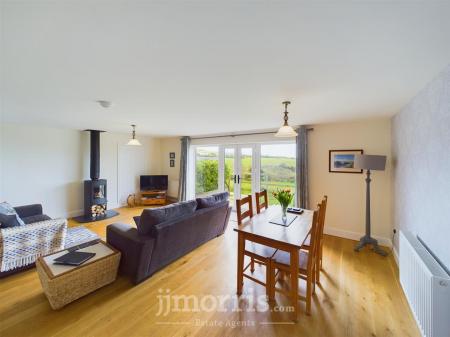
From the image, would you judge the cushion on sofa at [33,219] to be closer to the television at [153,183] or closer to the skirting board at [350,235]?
the television at [153,183]

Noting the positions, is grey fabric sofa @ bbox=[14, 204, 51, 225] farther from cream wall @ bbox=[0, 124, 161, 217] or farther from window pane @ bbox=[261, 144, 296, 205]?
window pane @ bbox=[261, 144, 296, 205]

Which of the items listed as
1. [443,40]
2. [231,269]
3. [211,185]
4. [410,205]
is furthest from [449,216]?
[211,185]

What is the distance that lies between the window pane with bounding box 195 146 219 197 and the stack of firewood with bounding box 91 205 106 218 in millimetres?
2524

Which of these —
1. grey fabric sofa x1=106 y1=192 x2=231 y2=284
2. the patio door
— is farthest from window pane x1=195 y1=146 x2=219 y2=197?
grey fabric sofa x1=106 y1=192 x2=231 y2=284

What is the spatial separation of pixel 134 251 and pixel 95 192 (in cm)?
340

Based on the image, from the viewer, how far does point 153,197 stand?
599 centimetres

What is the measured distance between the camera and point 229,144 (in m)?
5.09

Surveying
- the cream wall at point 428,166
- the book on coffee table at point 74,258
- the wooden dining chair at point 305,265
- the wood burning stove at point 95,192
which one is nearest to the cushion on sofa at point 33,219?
the wood burning stove at point 95,192

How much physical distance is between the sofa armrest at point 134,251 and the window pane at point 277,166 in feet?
10.1

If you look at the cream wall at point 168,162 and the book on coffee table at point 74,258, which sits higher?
the cream wall at point 168,162

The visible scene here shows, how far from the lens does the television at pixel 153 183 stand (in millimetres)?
5988

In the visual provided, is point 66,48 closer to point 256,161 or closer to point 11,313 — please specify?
point 11,313

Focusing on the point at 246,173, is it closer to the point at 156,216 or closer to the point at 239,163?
the point at 239,163

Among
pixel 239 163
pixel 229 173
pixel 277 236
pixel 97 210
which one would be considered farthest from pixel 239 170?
pixel 97 210
